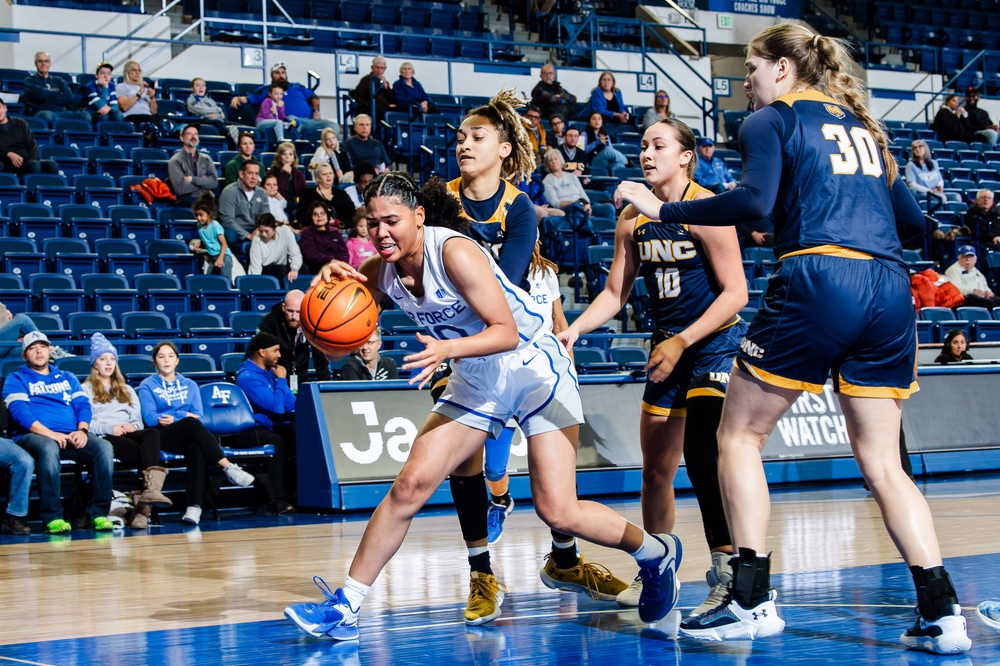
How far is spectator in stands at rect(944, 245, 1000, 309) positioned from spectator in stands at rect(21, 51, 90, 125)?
11.7m

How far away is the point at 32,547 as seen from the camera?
7.55m

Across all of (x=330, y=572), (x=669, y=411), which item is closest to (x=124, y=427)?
(x=330, y=572)

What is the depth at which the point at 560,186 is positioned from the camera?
49.2 feet

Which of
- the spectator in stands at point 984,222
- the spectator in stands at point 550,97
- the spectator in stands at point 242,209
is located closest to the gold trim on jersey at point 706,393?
the spectator in stands at point 242,209

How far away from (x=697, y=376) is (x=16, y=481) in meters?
5.68

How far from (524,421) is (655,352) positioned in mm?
648

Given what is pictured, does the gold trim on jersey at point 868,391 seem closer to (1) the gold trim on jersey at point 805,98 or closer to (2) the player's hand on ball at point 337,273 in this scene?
(1) the gold trim on jersey at point 805,98

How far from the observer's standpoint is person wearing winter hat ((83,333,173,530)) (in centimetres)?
883

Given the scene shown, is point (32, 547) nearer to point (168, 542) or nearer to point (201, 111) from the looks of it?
point (168, 542)

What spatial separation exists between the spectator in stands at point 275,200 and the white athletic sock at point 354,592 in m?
9.27

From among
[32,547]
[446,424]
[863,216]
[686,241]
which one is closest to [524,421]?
[446,424]

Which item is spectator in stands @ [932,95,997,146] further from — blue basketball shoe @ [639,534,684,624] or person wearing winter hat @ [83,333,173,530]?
blue basketball shoe @ [639,534,684,624]

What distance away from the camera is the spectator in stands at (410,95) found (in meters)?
17.0

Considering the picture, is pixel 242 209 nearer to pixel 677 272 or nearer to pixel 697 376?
pixel 677 272
